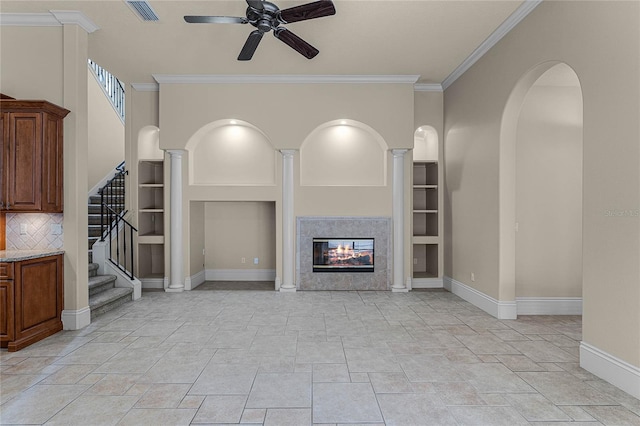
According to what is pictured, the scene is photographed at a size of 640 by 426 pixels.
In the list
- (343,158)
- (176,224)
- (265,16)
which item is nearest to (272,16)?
(265,16)

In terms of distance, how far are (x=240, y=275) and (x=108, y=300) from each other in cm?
258

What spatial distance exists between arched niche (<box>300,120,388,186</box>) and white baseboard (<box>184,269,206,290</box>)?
8.93ft

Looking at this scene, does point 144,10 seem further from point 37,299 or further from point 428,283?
point 428,283

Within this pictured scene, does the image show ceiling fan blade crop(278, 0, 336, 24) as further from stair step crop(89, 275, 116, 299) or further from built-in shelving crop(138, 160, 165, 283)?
stair step crop(89, 275, 116, 299)

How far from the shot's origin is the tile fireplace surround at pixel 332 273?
6.32 m

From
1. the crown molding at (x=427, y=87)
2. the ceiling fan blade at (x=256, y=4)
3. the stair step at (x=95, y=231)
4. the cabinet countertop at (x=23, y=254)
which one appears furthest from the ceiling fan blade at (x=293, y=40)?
the stair step at (x=95, y=231)

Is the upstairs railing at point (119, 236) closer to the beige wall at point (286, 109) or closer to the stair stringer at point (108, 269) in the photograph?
the stair stringer at point (108, 269)

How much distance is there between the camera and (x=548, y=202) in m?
4.91

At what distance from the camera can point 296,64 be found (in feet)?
18.3

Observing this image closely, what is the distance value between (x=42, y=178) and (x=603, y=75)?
5561 millimetres

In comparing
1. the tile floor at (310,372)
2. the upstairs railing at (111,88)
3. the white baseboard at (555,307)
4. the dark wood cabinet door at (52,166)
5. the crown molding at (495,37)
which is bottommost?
the tile floor at (310,372)

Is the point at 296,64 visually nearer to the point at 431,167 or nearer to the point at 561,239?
the point at 431,167

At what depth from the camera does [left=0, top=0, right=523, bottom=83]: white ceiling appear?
159 inches

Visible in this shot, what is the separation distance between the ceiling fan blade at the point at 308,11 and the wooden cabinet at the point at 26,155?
9.18ft
